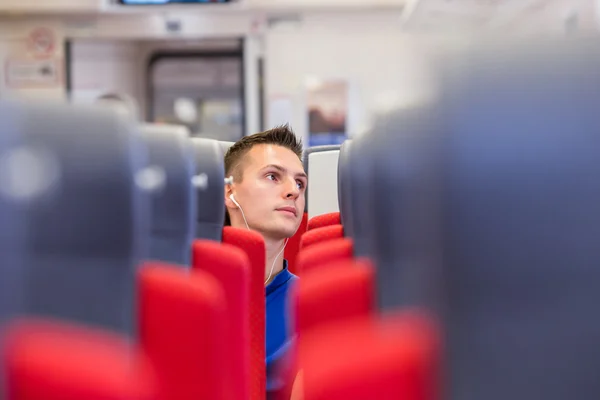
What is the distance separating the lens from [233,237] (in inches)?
38.6

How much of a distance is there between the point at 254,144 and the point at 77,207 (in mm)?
775

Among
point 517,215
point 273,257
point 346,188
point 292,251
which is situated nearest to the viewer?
point 517,215

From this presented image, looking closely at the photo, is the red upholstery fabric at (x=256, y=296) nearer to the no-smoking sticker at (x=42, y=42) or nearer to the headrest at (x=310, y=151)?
the headrest at (x=310, y=151)

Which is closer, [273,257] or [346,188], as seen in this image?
[346,188]

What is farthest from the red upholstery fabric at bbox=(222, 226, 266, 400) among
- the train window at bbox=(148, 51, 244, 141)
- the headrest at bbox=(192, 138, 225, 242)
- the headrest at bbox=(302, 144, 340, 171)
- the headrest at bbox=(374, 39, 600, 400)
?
the train window at bbox=(148, 51, 244, 141)

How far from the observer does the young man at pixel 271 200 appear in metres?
1.14

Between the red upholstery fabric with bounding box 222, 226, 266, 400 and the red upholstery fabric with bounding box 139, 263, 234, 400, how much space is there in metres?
0.40

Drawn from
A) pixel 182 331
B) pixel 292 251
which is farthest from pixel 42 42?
pixel 182 331

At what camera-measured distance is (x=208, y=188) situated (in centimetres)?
91

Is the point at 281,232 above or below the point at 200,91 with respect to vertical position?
below

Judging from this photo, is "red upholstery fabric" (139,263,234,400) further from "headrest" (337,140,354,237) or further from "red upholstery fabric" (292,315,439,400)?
"headrest" (337,140,354,237)

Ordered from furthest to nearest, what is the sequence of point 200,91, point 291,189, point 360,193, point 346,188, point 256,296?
point 200,91 → point 291,189 → point 256,296 → point 346,188 → point 360,193

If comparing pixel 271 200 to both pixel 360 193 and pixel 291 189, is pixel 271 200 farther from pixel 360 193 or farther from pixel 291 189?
pixel 360 193

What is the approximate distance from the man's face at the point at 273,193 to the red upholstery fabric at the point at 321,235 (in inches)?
8.7
